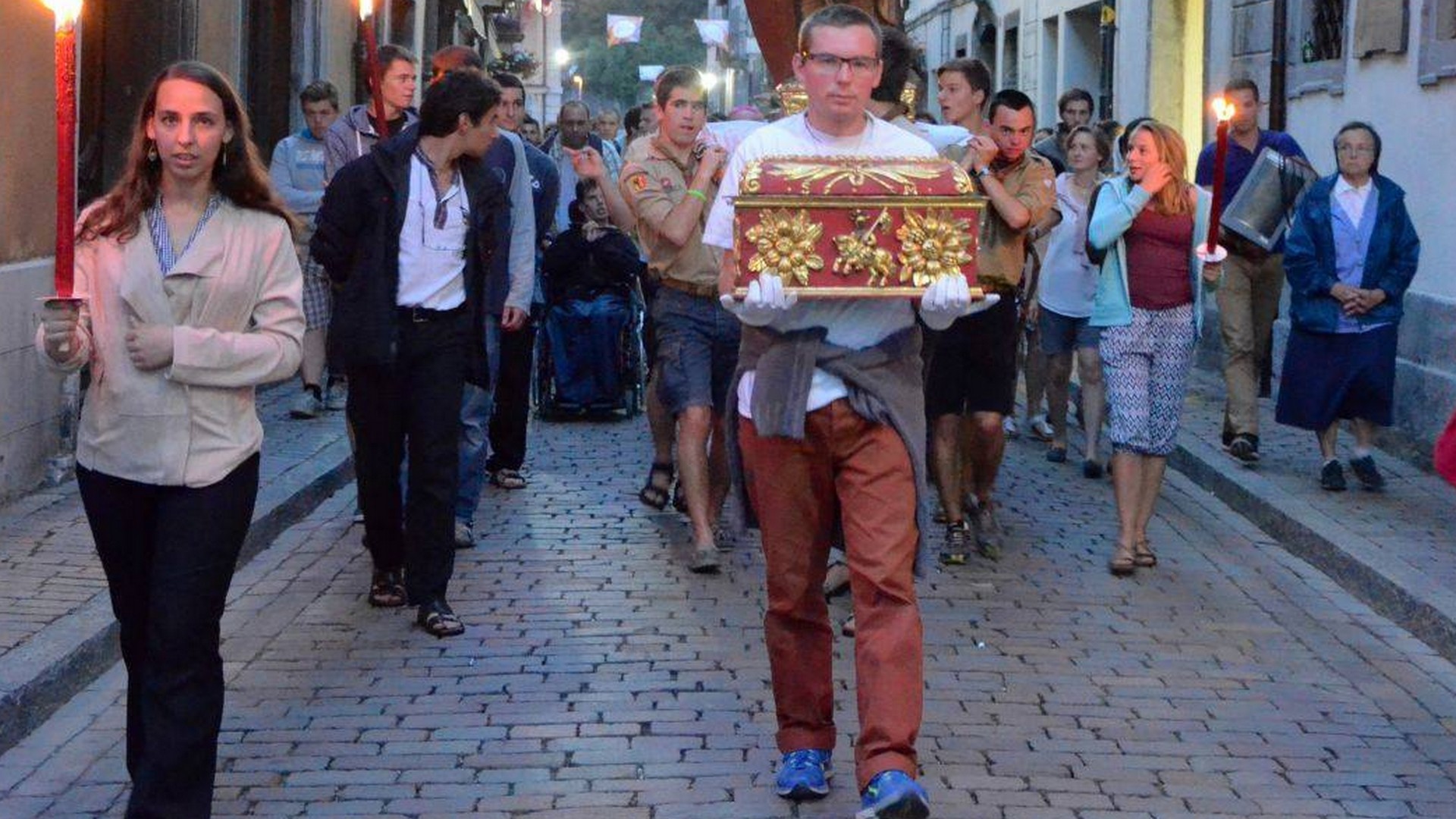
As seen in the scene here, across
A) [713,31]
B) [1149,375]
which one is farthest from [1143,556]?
[713,31]

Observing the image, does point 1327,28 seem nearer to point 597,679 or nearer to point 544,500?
point 544,500

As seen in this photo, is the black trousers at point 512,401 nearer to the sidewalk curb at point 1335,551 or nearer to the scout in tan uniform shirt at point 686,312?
the scout in tan uniform shirt at point 686,312

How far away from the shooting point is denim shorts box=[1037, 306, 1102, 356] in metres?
11.6

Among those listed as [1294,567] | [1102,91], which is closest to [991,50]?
[1102,91]

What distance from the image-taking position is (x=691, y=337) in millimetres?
8609

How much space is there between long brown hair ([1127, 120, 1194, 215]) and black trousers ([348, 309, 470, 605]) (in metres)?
2.88

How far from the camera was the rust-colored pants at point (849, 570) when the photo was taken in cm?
506

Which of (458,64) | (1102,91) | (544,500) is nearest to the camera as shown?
(458,64)

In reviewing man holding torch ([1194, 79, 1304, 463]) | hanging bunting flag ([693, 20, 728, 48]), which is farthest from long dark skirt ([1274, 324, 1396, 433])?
hanging bunting flag ([693, 20, 728, 48])

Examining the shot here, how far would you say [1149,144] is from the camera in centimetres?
855

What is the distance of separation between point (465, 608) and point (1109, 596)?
93.2 inches

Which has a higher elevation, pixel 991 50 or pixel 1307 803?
pixel 991 50

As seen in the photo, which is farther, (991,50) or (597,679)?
(991,50)

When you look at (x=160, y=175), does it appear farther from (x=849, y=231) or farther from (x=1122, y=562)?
(x=1122, y=562)
